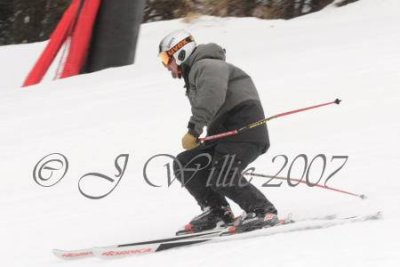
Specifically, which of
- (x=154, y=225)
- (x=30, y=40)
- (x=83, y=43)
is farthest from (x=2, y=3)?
(x=154, y=225)

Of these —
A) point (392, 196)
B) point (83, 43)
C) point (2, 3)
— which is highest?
point (2, 3)

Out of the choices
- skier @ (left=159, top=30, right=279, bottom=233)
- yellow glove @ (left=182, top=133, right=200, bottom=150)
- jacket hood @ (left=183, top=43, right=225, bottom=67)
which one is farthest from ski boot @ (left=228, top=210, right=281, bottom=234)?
jacket hood @ (left=183, top=43, right=225, bottom=67)

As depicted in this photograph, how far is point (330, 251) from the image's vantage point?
4.57 m

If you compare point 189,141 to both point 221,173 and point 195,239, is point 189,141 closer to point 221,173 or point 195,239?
point 221,173

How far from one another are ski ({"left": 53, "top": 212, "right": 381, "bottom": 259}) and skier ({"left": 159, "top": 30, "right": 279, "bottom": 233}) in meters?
0.19

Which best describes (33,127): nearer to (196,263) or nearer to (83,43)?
(83,43)

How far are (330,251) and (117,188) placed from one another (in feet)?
11.1

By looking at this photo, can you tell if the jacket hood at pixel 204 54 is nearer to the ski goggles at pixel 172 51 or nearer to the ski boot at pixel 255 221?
the ski goggles at pixel 172 51

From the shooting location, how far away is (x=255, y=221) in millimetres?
5586

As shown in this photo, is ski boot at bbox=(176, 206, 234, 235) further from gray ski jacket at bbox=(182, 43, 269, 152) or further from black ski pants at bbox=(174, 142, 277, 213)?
gray ski jacket at bbox=(182, 43, 269, 152)

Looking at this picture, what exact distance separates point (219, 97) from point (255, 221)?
3.14ft

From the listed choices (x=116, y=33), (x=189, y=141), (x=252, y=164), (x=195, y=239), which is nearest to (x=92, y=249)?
(x=195, y=239)

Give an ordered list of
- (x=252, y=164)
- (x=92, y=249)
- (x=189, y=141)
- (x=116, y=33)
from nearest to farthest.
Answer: (x=189, y=141) < (x=92, y=249) < (x=252, y=164) < (x=116, y=33)

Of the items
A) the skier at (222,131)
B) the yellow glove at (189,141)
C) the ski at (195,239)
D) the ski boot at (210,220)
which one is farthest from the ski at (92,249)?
the yellow glove at (189,141)
